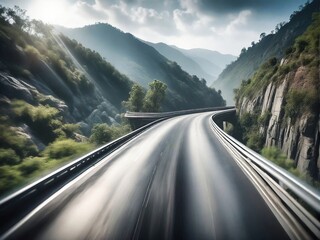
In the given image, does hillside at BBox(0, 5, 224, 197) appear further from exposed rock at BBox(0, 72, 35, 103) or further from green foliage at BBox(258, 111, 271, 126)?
green foliage at BBox(258, 111, 271, 126)

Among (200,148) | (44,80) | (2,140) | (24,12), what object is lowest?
(200,148)

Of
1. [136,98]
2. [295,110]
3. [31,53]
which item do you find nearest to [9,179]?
[295,110]

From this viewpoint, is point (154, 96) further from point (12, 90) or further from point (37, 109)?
point (37, 109)

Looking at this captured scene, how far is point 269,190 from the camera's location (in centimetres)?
934

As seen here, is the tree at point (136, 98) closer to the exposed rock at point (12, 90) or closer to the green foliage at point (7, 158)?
the exposed rock at point (12, 90)

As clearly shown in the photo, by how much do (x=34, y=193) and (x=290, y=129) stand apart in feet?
136

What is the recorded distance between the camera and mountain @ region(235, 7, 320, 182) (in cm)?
3761

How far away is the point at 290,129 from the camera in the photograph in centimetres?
4312

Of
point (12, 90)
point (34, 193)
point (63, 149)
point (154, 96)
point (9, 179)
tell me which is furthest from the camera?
point (154, 96)

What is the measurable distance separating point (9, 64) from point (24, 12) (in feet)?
231

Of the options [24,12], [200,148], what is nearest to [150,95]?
[24,12]

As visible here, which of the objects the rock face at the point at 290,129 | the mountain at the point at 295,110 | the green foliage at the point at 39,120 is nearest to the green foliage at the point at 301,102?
the mountain at the point at 295,110

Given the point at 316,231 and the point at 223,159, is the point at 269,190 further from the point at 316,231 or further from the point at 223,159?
the point at 223,159

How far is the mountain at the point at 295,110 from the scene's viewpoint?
37.6 m
